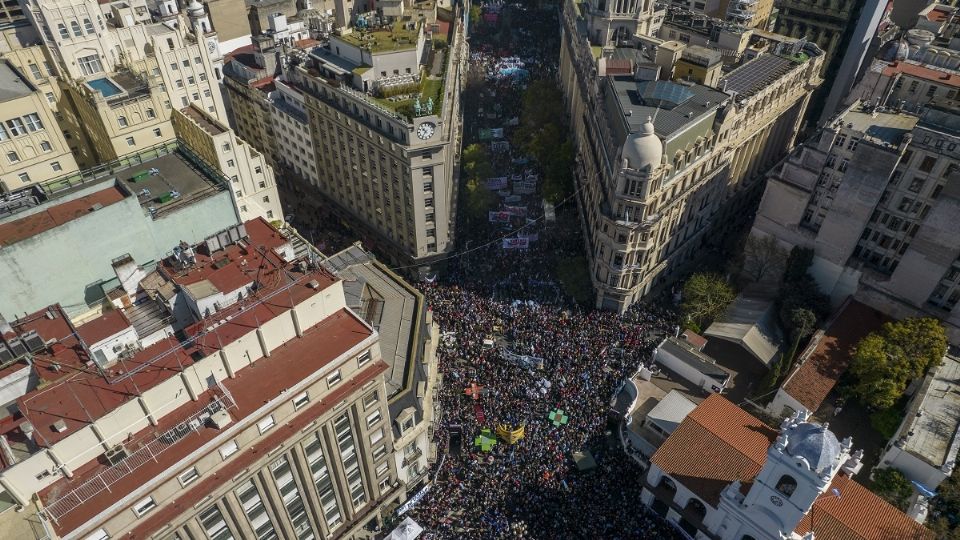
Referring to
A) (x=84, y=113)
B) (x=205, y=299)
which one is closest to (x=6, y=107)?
(x=84, y=113)

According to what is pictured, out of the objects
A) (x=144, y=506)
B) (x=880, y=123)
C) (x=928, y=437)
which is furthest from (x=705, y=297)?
(x=144, y=506)

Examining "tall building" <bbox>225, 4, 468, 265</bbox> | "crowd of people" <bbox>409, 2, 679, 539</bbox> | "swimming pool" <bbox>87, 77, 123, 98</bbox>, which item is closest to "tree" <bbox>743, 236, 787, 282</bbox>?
"crowd of people" <bbox>409, 2, 679, 539</bbox>

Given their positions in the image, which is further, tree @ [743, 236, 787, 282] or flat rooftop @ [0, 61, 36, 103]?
tree @ [743, 236, 787, 282]

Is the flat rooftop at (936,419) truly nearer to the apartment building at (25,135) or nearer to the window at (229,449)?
the window at (229,449)

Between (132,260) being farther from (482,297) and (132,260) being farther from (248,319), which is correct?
(482,297)

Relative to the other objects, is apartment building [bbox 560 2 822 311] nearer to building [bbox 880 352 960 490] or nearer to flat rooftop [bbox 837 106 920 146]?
flat rooftop [bbox 837 106 920 146]

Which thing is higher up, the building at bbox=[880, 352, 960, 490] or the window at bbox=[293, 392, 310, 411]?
the window at bbox=[293, 392, 310, 411]

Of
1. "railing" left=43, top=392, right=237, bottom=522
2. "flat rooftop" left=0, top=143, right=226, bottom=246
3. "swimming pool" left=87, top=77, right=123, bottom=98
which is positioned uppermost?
"swimming pool" left=87, top=77, right=123, bottom=98

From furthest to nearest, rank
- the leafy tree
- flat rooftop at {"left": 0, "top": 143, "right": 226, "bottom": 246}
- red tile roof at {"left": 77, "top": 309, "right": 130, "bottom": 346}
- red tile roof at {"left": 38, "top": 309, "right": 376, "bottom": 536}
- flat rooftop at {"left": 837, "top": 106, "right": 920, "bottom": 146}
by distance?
flat rooftop at {"left": 837, "top": 106, "right": 920, "bottom": 146} → the leafy tree → flat rooftop at {"left": 0, "top": 143, "right": 226, "bottom": 246} → red tile roof at {"left": 77, "top": 309, "right": 130, "bottom": 346} → red tile roof at {"left": 38, "top": 309, "right": 376, "bottom": 536}
